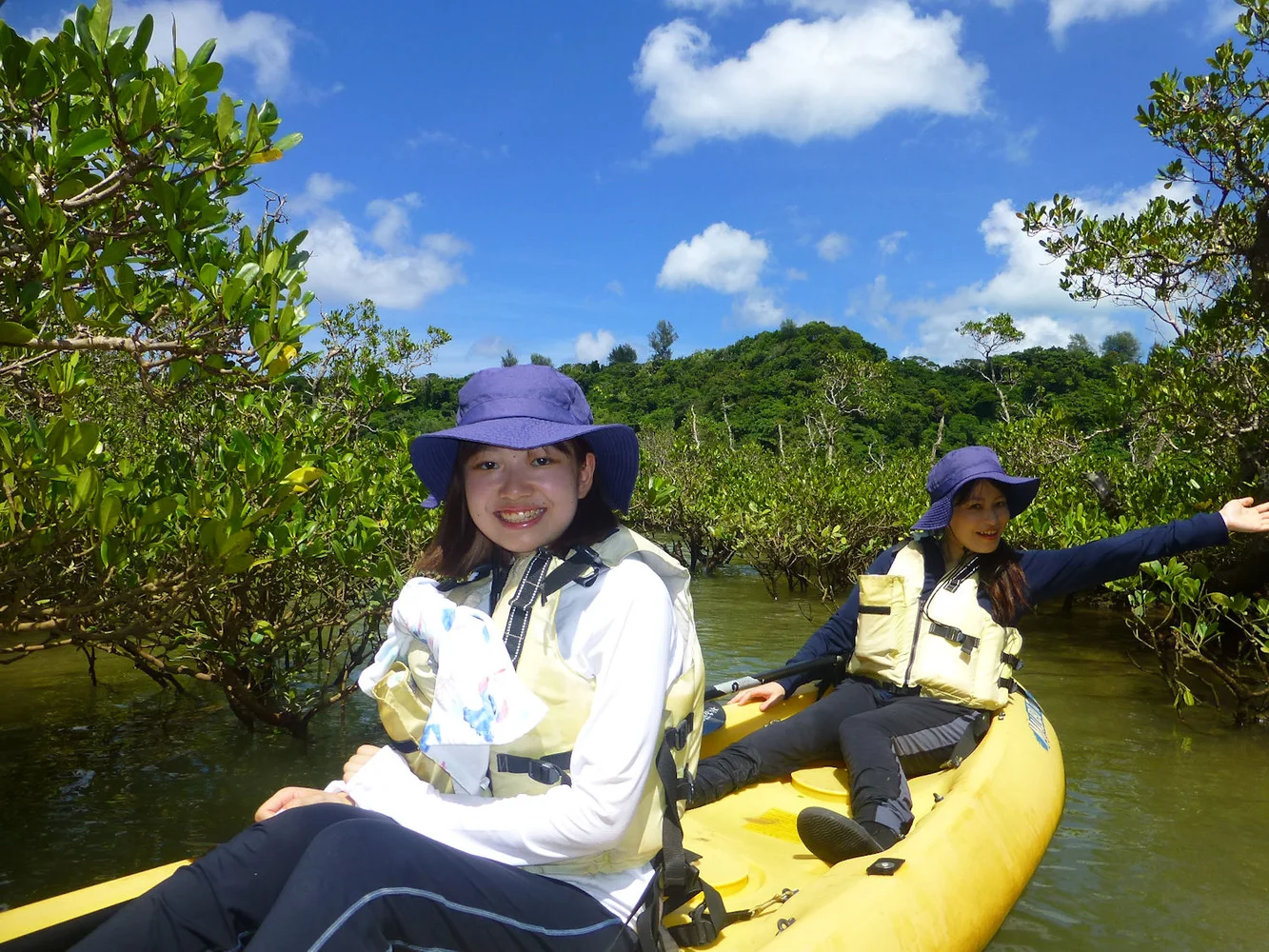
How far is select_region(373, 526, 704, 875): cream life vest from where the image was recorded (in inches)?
64.1

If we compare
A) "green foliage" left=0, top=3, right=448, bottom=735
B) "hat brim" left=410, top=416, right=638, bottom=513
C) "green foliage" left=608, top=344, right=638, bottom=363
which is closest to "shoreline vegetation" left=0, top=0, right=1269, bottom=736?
"green foliage" left=0, top=3, right=448, bottom=735

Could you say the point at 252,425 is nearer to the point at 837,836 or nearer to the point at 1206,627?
the point at 837,836

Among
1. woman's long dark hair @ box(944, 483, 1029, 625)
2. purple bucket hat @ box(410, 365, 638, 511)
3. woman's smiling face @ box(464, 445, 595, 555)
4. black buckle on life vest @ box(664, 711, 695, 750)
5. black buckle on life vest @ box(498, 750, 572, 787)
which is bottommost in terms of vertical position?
black buckle on life vest @ box(498, 750, 572, 787)

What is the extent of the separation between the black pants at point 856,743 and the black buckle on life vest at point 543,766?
1.73 m

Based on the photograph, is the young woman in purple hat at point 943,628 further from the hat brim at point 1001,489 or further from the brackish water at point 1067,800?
the brackish water at point 1067,800

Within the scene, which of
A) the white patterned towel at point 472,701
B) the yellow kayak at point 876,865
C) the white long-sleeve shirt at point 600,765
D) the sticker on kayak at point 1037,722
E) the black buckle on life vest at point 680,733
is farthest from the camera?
the sticker on kayak at point 1037,722

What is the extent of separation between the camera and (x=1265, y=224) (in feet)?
16.3

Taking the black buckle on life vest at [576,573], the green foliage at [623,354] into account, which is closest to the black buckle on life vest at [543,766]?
the black buckle on life vest at [576,573]

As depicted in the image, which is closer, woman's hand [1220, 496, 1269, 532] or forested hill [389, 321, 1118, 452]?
woman's hand [1220, 496, 1269, 532]

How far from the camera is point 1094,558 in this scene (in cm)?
331

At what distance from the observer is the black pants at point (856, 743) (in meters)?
→ 3.11

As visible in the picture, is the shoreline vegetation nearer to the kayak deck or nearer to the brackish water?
the brackish water

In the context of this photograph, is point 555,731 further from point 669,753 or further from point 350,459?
point 350,459

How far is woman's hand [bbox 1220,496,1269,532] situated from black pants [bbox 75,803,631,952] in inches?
108
